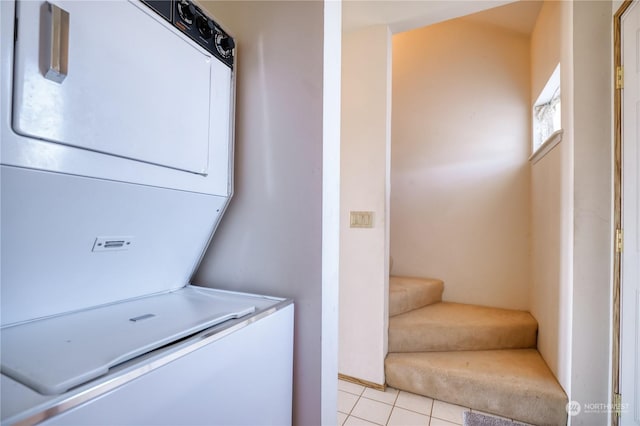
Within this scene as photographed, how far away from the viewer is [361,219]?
2166 mm

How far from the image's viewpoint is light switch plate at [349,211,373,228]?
214 cm

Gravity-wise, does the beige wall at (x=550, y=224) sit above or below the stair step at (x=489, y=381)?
above

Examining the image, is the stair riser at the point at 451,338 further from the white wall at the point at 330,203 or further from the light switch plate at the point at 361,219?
the white wall at the point at 330,203

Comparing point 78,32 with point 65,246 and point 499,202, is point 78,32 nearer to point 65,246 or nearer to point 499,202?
point 65,246

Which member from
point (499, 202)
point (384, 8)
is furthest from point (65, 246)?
point (499, 202)

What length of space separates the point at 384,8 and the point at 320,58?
126cm

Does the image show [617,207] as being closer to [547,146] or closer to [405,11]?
[547,146]

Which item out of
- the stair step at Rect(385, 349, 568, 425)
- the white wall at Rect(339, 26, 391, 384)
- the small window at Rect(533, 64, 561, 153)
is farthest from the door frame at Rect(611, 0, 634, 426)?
the white wall at Rect(339, 26, 391, 384)

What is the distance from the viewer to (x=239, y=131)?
1.16m

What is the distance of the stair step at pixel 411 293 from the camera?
8.16ft

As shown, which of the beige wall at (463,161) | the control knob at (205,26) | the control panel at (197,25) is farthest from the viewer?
the beige wall at (463,161)

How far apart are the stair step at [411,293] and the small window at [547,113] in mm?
1480

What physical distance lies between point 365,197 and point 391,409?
139 cm

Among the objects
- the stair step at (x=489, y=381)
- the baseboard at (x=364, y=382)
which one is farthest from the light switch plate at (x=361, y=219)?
the baseboard at (x=364, y=382)
